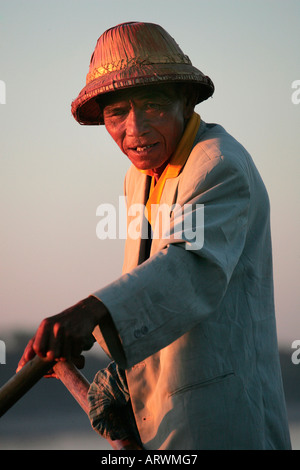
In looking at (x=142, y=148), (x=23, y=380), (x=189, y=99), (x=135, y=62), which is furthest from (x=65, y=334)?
(x=189, y=99)

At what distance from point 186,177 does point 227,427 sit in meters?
0.75

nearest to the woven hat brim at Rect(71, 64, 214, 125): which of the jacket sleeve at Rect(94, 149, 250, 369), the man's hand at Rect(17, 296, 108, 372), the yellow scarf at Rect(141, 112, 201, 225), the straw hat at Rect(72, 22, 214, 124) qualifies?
the straw hat at Rect(72, 22, 214, 124)

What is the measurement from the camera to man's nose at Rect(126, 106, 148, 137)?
2.55 m

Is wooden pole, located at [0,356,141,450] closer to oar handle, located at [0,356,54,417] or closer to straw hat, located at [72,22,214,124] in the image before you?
oar handle, located at [0,356,54,417]

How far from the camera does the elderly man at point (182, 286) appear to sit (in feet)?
7.04

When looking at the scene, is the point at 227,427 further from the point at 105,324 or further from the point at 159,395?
the point at 105,324

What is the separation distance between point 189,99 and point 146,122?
234 millimetres

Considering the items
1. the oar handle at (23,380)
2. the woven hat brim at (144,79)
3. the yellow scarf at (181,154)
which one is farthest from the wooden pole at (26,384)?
the woven hat brim at (144,79)

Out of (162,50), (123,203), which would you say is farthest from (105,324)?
(123,203)

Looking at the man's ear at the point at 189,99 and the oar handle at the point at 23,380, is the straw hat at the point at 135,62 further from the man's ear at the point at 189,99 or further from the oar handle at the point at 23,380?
the oar handle at the point at 23,380

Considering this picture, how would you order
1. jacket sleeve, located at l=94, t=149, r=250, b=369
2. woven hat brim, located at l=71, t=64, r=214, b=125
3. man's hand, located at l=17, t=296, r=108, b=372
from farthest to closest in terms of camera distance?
woven hat brim, located at l=71, t=64, r=214, b=125
jacket sleeve, located at l=94, t=149, r=250, b=369
man's hand, located at l=17, t=296, r=108, b=372

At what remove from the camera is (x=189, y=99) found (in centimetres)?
271
